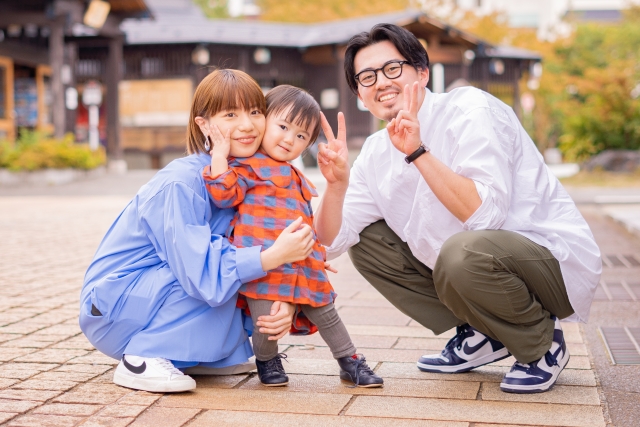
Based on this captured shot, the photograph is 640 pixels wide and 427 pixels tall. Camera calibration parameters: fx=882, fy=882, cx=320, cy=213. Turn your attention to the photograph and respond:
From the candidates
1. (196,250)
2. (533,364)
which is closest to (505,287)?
(533,364)

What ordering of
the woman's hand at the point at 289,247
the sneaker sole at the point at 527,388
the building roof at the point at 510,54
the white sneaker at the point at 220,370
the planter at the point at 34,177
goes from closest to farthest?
the woman's hand at the point at 289,247 < the sneaker sole at the point at 527,388 < the white sneaker at the point at 220,370 < the planter at the point at 34,177 < the building roof at the point at 510,54

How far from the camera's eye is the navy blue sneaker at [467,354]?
334 cm

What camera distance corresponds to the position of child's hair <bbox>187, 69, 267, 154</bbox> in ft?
9.93

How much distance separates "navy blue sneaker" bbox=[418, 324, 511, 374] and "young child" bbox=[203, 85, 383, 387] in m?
0.37

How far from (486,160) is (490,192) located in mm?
116

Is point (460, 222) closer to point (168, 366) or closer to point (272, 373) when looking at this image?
point (272, 373)

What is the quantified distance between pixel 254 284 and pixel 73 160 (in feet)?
49.7

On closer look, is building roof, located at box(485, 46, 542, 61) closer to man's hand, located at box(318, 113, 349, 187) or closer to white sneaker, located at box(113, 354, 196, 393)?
man's hand, located at box(318, 113, 349, 187)

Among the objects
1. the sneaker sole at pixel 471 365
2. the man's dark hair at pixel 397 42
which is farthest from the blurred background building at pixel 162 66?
the sneaker sole at pixel 471 365

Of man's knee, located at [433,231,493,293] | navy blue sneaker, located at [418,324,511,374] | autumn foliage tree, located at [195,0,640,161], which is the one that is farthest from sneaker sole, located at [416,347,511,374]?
autumn foliage tree, located at [195,0,640,161]

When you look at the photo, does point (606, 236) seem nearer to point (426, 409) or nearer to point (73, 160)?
point (426, 409)

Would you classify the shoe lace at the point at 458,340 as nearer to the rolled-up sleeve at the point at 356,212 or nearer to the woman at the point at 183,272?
the rolled-up sleeve at the point at 356,212

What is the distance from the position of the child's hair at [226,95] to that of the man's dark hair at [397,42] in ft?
1.51

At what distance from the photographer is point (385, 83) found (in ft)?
10.5
